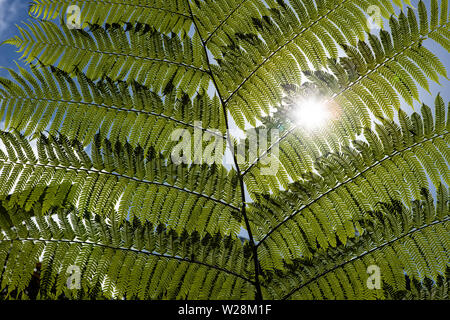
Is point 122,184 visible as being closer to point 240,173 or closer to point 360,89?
point 240,173

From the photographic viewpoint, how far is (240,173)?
5.93ft

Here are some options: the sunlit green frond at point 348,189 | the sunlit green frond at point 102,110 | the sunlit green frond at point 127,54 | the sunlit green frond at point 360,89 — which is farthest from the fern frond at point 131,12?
the sunlit green frond at point 348,189

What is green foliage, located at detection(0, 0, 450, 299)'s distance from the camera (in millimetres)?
1567

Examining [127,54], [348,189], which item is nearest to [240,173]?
[348,189]

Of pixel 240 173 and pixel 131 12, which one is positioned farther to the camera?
pixel 131 12

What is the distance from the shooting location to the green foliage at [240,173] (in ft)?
5.14

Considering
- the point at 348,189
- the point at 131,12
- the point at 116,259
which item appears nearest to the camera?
the point at 116,259

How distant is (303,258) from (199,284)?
49 centimetres

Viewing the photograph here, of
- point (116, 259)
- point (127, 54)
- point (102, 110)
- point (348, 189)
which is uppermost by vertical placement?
point (127, 54)

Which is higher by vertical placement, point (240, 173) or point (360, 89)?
point (360, 89)

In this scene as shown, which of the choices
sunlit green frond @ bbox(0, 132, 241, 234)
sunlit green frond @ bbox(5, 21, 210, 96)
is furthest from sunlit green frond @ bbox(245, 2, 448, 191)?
sunlit green frond @ bbox(5, 21, 210, 96)

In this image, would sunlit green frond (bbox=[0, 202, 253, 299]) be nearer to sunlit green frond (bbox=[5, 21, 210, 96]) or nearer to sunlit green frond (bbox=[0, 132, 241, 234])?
sunlit green frond (bbox=[0, 132, 241, 234])

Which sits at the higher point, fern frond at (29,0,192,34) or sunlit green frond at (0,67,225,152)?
fern frond at (29,0,192,34)
